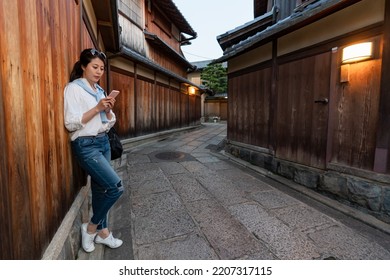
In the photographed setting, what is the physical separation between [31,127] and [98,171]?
0.72m

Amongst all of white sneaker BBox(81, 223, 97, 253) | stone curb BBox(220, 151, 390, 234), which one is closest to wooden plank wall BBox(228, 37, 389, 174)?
stone curb BBox(220, 151, 390, 234)

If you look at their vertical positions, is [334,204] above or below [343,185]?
below

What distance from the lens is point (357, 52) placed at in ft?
10.6

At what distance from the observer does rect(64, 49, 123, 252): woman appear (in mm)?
1956

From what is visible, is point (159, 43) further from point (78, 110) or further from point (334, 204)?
point (334, 204)

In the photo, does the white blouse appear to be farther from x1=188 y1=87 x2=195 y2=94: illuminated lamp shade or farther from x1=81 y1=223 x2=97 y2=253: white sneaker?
x1=188 y1=87 x2=195 y2=94: illuminated lamp shade

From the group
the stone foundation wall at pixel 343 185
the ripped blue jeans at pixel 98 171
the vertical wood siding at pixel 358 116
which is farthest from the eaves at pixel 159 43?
the ripped blue jeans at pixel 98 171

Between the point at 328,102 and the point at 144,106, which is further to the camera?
the point at 144,106

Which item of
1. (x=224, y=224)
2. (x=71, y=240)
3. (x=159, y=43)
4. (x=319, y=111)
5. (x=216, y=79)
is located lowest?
(x=224, y=224)

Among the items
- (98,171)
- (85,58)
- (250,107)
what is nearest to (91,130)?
(98,171)

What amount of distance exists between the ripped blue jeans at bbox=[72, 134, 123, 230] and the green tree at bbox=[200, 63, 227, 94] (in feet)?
80.2

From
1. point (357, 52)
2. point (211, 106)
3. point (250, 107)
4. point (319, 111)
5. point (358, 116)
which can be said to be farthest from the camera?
point (211, 106)

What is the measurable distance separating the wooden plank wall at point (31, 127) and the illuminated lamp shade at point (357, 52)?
4160mm

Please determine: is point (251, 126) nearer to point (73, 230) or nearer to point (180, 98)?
point (73, 230)
